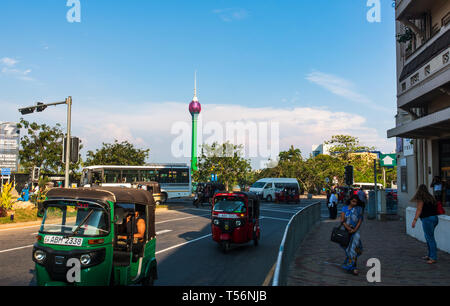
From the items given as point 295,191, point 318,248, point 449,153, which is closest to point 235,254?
point 318,248

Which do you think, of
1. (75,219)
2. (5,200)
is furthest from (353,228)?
(5,200)

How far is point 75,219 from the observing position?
603 cm

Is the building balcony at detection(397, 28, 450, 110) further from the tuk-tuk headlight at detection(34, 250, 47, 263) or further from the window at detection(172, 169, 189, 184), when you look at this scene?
the window at detection(172, 169, 189, 184)

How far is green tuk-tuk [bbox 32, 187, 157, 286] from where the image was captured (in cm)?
556

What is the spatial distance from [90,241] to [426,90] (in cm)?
1609

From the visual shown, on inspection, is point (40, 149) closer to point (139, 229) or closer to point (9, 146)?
point (9, 146)

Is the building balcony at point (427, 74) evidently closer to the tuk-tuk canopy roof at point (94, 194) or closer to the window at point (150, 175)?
the tuk-tuk canopy roof at point (94, 194)

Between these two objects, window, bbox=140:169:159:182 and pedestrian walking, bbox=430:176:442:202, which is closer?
pedestrian walking, bbox=430:176:442:202

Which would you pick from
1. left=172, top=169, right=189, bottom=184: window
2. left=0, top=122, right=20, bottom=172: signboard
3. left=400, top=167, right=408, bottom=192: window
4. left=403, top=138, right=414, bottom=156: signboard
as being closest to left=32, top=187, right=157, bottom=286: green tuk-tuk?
left=403, top=138, right=414, bottom=156: signboard

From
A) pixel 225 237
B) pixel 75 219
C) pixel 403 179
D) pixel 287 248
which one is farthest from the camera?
pixel 403 179

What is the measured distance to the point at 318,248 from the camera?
1196 centimetres

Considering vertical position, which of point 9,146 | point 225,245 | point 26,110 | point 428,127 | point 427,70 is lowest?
point 225,245

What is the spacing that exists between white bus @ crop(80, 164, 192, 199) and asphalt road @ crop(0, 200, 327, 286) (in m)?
17.9
